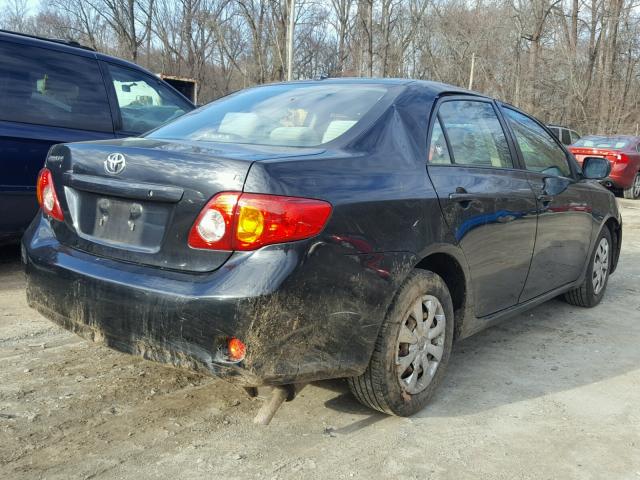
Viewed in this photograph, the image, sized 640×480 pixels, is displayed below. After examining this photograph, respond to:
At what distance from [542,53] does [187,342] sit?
138 ft

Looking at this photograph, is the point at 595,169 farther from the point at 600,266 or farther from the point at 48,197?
the point at 48,197

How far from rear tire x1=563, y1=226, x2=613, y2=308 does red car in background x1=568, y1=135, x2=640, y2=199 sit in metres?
9.31

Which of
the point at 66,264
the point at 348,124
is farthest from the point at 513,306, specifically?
the point at 66,264

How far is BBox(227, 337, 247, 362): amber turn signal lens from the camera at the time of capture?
7.39 feet

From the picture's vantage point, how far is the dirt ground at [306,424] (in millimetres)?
2500

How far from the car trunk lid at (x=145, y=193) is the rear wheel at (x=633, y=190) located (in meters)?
14.7

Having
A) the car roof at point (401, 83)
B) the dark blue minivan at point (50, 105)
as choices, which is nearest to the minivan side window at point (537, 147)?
the car roof at point (401, 83)

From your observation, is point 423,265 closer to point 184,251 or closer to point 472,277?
point 472,277

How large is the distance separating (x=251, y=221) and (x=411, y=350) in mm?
1100

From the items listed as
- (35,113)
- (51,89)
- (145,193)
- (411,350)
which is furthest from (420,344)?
(51,89)

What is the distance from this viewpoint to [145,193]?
243cm

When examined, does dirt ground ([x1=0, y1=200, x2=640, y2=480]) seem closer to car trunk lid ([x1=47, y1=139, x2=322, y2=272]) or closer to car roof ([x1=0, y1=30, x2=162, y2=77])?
car trunk lid ([x1=47, y1=139, x2=322, y2=272])

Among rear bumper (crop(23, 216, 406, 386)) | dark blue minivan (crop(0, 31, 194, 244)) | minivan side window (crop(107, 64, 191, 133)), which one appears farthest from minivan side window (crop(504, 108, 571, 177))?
dark blue minivan (crop(0, 31, 194, 244))

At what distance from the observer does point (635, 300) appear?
5477 mm
